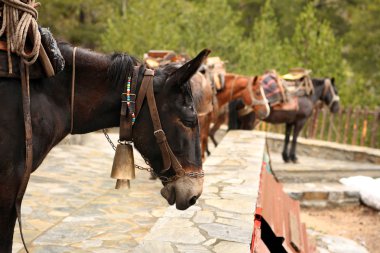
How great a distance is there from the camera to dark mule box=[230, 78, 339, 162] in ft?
33.4

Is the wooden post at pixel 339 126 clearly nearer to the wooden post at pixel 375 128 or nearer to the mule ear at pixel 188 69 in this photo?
the wooden post at pixel 375 128

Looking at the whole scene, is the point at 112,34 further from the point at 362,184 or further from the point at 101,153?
the point at 362,184

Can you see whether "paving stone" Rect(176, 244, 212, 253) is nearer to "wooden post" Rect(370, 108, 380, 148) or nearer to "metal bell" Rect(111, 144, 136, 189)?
"metal bell" Rect(111, 144, 136, 189)

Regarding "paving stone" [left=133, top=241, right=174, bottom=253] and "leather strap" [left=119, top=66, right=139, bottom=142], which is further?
"paving stone" [left=133, top=241, right=174, bottom=253]

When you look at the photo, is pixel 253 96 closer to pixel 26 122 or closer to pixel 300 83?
pixel 300 83

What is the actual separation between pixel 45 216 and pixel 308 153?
9415mm

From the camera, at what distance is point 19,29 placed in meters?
2.10

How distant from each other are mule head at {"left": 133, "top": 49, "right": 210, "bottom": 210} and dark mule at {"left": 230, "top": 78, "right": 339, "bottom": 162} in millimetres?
7332

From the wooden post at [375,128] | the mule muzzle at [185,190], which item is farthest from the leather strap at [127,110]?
the wooden post at [375,128]

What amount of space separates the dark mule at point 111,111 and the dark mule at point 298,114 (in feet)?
24.1

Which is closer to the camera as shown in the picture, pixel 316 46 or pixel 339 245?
pixel 339 245

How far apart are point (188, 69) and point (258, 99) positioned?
21.3 ft

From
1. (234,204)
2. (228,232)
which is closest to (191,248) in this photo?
(228,232)

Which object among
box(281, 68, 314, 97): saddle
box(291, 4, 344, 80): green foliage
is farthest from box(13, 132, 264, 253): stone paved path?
box(291, 4, 344, 80): green foliage
